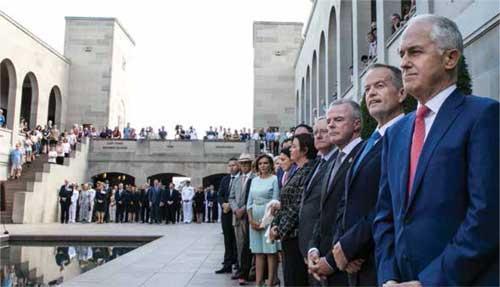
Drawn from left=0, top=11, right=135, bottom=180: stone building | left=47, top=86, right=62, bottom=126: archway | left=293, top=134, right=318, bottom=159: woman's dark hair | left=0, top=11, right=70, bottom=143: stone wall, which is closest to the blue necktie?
left=293, top=134, right=318, bottom=159: woman's dark hair

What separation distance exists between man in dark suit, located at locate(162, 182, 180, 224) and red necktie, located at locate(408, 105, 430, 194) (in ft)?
65.9

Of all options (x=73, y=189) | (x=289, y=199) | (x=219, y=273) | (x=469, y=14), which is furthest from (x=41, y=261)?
A: (x=73, y=189)

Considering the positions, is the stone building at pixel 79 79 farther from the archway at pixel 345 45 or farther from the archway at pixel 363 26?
the archway at pixel 363 26

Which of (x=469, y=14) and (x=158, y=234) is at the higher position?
(x=469, y=14)

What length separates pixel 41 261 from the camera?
1104cm

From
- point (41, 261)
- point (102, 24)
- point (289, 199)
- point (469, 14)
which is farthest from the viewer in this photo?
point (102, 24)

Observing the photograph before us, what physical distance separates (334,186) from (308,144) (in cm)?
165

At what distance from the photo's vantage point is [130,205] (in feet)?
75.7

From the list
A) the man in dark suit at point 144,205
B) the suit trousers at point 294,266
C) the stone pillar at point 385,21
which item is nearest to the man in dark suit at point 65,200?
the man in dark suit at point 144,205

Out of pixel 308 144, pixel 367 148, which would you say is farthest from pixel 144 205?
pixel 367 148

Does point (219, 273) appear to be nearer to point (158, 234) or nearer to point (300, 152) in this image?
point (300, 152)

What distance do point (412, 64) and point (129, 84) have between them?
43834 mm

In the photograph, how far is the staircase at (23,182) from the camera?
21.2 metres

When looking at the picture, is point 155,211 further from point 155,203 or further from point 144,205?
point 144,205
